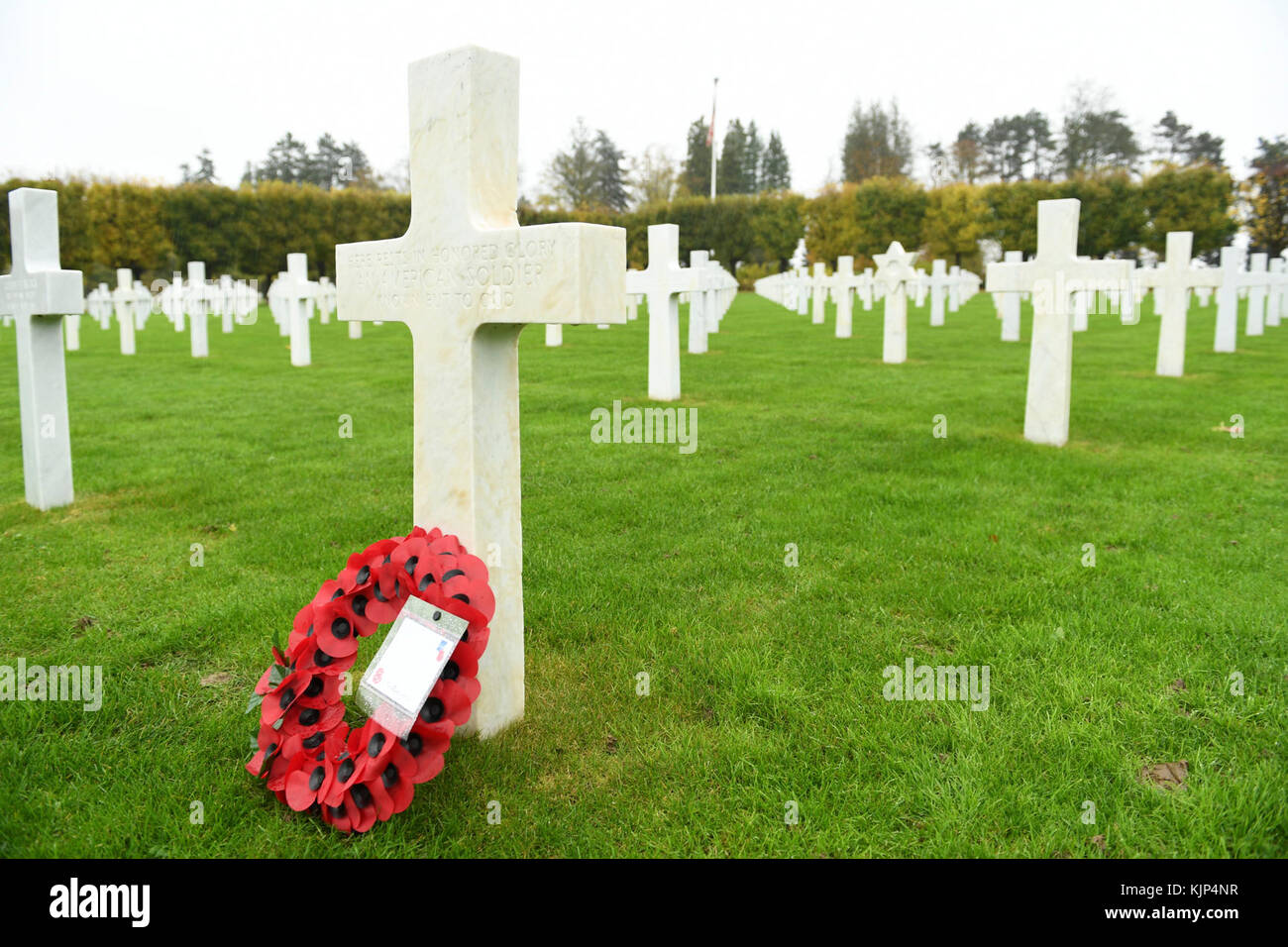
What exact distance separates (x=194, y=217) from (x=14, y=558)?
3722 centimetres

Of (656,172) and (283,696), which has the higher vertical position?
(656,172)

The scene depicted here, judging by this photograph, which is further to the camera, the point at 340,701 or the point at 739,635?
the point at 739,635

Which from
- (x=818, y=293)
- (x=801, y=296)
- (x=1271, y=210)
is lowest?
(x=818, y=293)

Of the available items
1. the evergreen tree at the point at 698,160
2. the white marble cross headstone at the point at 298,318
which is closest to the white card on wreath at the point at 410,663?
the white marble cross headstone at the point at 298,318

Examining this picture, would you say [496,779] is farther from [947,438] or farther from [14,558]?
[947,438]

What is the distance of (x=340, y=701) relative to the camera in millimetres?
3033

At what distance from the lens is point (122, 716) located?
3379mm

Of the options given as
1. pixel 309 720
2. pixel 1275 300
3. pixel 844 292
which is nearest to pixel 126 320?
pixel 844 292

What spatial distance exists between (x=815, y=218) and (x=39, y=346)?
138 feet

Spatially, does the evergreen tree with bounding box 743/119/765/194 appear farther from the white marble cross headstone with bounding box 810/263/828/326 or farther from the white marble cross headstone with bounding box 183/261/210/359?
the white marble cross headstone with bounding box 183/261/210/359

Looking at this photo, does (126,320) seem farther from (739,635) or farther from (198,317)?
(739,635)

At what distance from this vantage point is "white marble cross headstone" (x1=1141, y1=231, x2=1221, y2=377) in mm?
12578

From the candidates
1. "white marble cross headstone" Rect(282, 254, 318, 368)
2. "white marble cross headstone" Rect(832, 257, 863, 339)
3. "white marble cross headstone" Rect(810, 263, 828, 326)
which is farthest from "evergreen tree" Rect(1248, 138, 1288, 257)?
"white marble cross headstone" Rect(282, 254, 318, 368)
